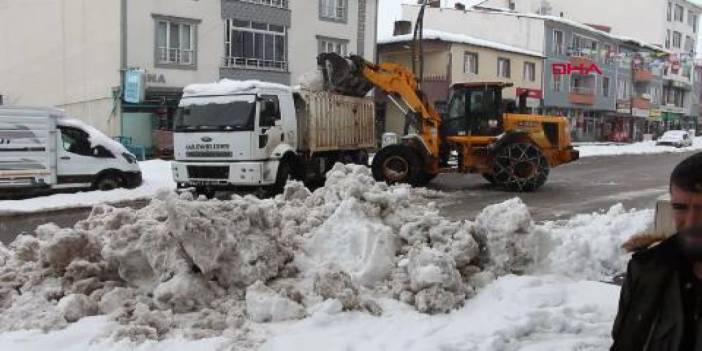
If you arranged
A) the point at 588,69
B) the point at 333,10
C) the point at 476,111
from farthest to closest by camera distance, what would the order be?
the point at 588,69, the point at 333,10, the point at 476,111

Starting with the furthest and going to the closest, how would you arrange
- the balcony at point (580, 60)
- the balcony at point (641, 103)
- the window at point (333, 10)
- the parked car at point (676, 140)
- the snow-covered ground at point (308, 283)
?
1. the balcony at point (641, 103)
2. the balcony at point (580, 60)
3. the parked car at point (676, 140)
4. the window at point (333, 10)
5. the snow-covered ground at point (308, 283)

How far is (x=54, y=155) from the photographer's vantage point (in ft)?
50.2

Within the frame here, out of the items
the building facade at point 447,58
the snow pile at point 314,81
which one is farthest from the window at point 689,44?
the snow pile at point 314,81

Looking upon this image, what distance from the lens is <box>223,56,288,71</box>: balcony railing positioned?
29591 mm

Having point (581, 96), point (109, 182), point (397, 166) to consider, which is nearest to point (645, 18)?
point (581, 96)

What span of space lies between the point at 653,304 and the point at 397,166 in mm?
14720

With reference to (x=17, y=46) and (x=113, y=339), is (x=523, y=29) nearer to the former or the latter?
(x=17, y=46)

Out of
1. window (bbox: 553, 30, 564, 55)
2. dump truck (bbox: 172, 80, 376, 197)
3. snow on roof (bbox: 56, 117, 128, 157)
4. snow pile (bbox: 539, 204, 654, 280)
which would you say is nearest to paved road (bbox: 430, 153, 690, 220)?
dump truck (bbox: 172, 80, 376, 197)

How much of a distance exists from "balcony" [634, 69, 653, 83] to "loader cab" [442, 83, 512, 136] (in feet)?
171

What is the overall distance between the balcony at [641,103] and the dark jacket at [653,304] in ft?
216

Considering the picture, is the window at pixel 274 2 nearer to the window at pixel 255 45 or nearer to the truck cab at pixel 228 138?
the window at pixel 255 45

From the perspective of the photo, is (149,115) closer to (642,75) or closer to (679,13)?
(642,75)

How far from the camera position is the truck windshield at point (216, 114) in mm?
14539

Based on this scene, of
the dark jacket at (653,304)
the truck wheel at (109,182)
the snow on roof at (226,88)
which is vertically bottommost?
the truck wheel at (109,182)
